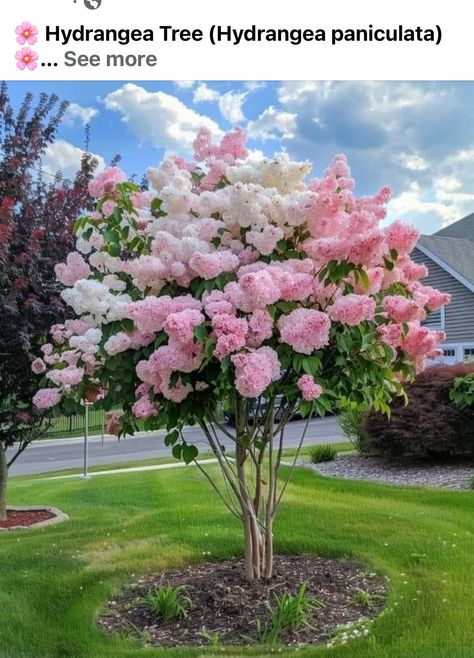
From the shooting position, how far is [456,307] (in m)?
19.4

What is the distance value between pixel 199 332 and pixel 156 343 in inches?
9.9

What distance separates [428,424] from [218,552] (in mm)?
4446

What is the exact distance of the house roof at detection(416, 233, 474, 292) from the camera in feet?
62.4

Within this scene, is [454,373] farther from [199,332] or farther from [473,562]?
[199,332]

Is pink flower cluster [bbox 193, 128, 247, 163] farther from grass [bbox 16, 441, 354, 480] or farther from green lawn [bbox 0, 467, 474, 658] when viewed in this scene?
grass [bbox 16, 441, 354, 480]

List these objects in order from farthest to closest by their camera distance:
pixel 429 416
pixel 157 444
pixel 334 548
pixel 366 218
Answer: pixel 157 444 → pixel 429 416 → pixel 334 548 → pixel 366 218

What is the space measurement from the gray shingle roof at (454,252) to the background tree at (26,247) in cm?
1443

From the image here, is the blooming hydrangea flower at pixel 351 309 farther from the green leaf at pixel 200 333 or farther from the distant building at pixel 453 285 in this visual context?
the distant building at pixel 453 285

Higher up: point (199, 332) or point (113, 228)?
point (113, 228)

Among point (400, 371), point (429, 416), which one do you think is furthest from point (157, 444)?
point (400, 371)

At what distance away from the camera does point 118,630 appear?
3.54m

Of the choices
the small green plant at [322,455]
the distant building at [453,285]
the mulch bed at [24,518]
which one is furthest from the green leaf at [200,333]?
the distant building at [453,285]
